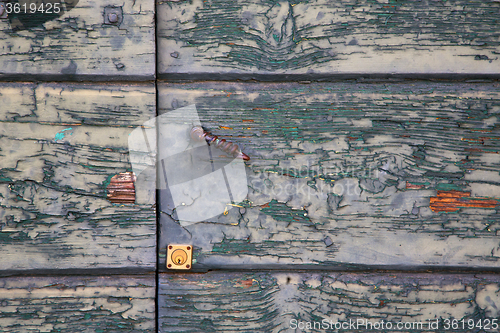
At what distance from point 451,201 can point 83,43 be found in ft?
2.94

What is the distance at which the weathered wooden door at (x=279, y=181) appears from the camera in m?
0.65

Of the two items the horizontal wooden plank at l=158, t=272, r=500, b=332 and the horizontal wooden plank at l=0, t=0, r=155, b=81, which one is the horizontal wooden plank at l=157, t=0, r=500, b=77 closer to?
the horizontal wooden plank at l=0, t=0, r=155, b=81

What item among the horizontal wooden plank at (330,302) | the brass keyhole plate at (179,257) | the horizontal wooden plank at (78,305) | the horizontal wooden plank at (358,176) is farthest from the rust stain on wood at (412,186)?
the horizontal wooden plank at (78,305)

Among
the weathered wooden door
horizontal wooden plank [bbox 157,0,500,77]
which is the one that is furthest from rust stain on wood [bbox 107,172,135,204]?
horizontal wooden plank [bbox 157,0,500,77]


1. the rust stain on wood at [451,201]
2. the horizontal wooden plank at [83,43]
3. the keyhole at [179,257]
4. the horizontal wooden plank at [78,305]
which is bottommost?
the horizontal wooden plank at [78,305]

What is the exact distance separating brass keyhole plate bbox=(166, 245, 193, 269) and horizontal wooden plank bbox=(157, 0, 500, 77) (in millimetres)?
385

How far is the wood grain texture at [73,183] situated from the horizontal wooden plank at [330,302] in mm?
150

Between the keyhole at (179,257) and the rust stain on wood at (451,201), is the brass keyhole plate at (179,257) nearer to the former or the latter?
the keyhole at (179,257)

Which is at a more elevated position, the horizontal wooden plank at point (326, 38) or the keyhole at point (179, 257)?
the horizontal wooden plank at point (326, 38)

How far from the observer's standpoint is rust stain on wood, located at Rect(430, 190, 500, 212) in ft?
2.20

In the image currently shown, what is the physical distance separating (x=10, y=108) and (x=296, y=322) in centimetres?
79

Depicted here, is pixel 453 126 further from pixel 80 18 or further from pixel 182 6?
pixel 80 18

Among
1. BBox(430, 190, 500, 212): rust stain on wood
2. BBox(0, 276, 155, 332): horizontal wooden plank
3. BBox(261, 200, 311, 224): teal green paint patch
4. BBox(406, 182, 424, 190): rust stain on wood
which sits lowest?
BBox(0, 276, 155, 332): horizontal wooden plank

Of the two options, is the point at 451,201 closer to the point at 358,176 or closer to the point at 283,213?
the point at 358,176
